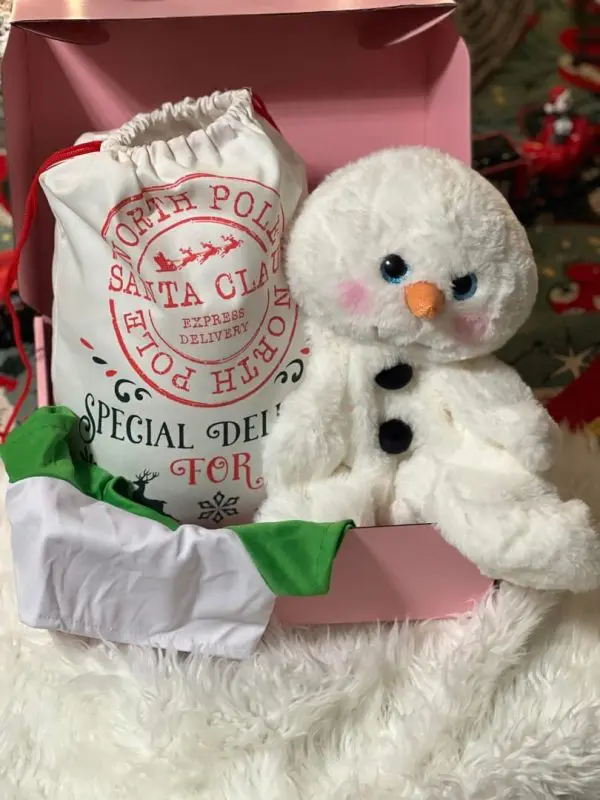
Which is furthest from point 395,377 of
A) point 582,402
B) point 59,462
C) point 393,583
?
point 582,402

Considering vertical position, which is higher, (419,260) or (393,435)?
(419,260)

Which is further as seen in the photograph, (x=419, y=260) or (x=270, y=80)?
(x=270, y=80)

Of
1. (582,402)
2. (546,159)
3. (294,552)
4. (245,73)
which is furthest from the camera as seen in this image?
(546,159)

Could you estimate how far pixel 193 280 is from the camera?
62cm

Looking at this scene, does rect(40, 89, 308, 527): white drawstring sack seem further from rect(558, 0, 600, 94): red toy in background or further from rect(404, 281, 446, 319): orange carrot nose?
rect(558, 0, 600, 94): red toy in background

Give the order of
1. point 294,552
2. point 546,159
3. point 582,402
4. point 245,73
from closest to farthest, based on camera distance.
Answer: point 294,552 < point 245,73 < point 582,402 < point 546,159

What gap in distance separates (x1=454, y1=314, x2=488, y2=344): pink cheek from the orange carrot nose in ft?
0.09

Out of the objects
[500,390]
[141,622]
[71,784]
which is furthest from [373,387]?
[71,784]

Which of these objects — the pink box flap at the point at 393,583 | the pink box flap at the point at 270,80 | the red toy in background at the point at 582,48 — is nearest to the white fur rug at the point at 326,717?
the pink box flap at the point at 393,583

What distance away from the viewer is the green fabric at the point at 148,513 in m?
0.55

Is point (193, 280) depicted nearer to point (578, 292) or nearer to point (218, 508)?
point (218, 508)

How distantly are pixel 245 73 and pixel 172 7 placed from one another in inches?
4.7

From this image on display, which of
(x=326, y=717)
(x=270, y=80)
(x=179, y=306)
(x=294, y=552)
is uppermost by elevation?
(x=270, y=80)

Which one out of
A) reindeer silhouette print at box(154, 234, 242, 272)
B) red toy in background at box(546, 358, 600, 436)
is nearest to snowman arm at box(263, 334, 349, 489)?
reindeer silhouette print at box(154, 234, 242, 272)
